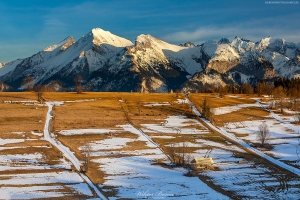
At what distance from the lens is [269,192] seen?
3325 centimetres

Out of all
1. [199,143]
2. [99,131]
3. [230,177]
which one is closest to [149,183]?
[230,177]

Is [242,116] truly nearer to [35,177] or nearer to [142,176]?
[142,176]

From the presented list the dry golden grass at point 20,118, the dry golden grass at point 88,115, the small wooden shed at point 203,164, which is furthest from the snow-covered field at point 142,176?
the dry golden grass at point 20,118

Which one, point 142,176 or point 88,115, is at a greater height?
point 88,115

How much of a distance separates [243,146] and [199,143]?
254 inches

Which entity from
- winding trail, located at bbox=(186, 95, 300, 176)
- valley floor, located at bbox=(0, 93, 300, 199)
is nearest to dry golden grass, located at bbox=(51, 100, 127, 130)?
valley floor, located at bbox=(0, 93, 300, 199)

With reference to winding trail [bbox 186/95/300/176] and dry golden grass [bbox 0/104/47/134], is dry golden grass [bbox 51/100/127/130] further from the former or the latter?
winding trail [bbox 186/95/300/176]

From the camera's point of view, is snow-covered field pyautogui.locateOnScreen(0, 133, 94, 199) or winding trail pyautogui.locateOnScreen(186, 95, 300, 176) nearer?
snow-covered field pyautogui.locateOnScreen(0, 133, 94, 199)

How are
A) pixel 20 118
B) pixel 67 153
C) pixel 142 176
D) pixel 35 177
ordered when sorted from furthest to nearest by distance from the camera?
pixel 20 118 → pixel 67 153 → pixel 142 176 → pixel 35 177

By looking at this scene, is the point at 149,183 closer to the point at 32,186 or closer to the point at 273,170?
the point at 32,186

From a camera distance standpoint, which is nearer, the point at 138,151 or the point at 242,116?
the point at 138,151

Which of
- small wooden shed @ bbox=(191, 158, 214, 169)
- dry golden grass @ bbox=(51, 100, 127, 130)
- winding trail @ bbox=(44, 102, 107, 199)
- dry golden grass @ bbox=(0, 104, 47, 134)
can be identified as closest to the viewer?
winding trail @ bbox=(44, 102, 107, 199)

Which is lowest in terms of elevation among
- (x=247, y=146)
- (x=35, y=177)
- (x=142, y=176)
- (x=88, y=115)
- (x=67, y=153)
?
(x=142, y=176)

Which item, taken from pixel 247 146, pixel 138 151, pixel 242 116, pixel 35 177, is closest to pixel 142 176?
pixel 35 177
